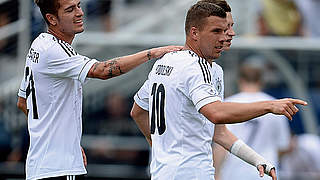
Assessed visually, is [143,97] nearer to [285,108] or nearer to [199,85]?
[199,85]

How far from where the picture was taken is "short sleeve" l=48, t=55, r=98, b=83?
575 centimetres

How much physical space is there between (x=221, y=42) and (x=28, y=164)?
156 centimetres

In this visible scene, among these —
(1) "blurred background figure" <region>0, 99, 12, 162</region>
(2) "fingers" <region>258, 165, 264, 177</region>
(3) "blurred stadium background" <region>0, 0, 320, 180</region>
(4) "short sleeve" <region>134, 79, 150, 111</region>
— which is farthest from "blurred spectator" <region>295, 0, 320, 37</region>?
(2) "fingers" <region>258, 165, 264, 177</region>

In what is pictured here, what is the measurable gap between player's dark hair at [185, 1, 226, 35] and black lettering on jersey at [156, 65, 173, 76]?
33 centimetres

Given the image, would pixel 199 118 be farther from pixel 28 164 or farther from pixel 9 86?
pixel 9 86

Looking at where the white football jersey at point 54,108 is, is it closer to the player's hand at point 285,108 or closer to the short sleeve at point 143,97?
the short sleeve at point 143,97

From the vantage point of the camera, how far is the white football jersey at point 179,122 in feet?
17.6

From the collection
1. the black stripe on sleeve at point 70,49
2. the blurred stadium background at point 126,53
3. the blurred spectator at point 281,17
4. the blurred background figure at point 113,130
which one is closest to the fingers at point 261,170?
the black stripe on sleeve at point 70,49

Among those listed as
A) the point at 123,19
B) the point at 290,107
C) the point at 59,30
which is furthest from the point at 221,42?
the point at 123,19

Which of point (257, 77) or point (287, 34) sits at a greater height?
point (287, 34)

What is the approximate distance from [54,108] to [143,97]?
2.05 ft

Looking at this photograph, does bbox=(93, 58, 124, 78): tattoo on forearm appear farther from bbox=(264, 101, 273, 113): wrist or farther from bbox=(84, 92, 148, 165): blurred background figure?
bbox=(84, 92, 148, 165): blurred background figure

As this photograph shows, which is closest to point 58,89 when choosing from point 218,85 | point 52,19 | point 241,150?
point 52,19

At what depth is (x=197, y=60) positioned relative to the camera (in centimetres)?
539
